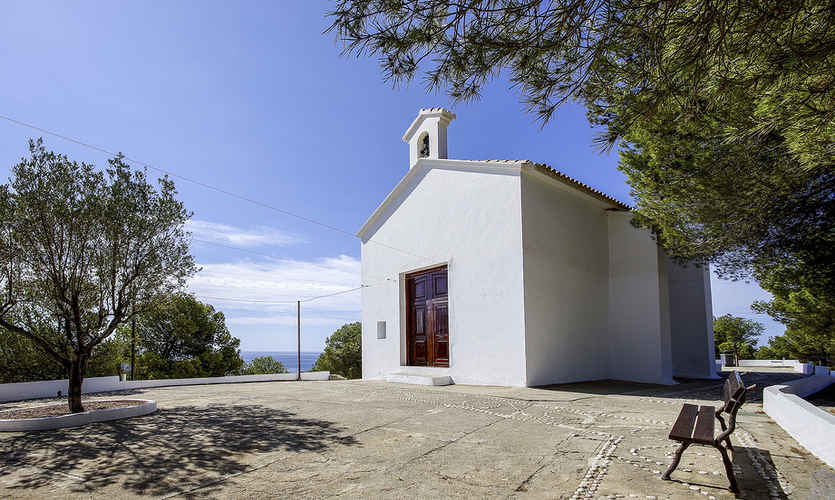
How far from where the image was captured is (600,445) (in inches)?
182

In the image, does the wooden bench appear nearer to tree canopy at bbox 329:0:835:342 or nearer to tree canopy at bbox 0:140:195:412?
tree canopy at bbox 329:0:835:342

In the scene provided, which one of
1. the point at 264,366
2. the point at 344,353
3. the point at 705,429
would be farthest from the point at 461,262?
the point at 264,366

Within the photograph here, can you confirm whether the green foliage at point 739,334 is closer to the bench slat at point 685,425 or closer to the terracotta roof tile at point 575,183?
the terracotta roof tile at point 575,183

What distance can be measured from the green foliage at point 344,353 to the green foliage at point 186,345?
7.02m

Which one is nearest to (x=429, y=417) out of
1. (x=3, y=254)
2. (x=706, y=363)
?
(x=3, y=254)

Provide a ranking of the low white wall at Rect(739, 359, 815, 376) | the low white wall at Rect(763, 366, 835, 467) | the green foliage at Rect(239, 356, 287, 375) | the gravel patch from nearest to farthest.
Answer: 1. the low white wall at Rect(763, 366, 835, 467)
2. the gravel patch
3. the low white wall at Rect(739, 359, 815, 376)
4. the green foliage at Rect(239, 356, 287, 375)

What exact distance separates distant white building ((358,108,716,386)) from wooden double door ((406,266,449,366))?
0.04 meters

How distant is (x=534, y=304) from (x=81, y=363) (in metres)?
8.33

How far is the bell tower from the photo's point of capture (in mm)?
13289

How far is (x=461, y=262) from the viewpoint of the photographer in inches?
458

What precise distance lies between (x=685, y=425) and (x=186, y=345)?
96.7 ft

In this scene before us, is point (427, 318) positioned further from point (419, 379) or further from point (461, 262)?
point (461, 262)

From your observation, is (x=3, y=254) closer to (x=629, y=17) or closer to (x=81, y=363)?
(x=81, y=363)

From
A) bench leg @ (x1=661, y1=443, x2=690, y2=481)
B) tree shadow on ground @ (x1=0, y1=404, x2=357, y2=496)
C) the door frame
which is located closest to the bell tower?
the door frame
